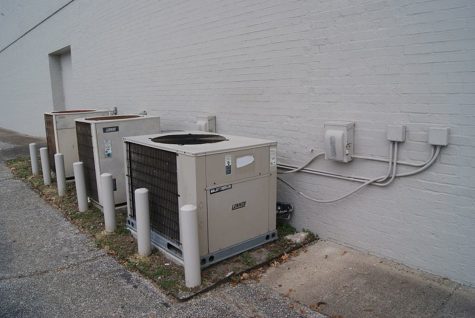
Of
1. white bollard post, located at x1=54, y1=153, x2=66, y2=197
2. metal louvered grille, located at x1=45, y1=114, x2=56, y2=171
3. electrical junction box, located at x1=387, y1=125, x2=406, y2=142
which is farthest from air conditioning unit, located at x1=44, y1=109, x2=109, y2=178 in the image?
electrical junction box, located at x1=387, y1=125, x2=406, y2=142

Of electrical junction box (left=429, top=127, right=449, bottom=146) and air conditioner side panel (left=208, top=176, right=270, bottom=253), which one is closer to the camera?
electrical junction box (left=429, top=127, right=449, bottom=146)

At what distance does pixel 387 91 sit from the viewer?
334 centimetres

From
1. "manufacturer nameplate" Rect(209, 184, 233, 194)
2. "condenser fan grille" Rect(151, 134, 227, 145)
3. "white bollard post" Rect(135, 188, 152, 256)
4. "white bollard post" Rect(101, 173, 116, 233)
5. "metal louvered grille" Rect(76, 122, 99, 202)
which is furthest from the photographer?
"metal louvered grille" Rect(76, 122, 99, 202)

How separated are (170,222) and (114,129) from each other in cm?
186

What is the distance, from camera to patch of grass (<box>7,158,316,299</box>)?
10.7 ft

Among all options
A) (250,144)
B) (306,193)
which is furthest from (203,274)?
(306,193)

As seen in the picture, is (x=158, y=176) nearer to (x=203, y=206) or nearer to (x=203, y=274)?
(x=203, y=206)

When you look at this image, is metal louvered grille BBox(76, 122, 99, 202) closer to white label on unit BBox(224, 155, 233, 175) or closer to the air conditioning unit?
the air conditioning unit

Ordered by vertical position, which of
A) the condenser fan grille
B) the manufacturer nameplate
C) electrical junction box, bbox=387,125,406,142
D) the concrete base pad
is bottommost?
the concrete base pad

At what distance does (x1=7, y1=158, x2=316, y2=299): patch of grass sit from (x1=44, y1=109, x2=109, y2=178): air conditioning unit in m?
1.34

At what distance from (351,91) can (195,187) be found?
5.62 ft

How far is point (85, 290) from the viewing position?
10.6ft

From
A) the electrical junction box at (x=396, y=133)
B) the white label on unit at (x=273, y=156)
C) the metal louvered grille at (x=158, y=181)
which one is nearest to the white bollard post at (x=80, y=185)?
the metal louvered grille at (x=158, y=181)

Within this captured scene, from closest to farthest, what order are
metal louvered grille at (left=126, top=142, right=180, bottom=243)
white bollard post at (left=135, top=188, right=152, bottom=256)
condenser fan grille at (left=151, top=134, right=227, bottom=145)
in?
metal louvered grille at (left=126, top=142, right=180, bottom=243), white bollard post at (left=135, top=188, right=152, bottom=256), condenser fan grille at (left=151, top=134, right=227, bottom=145)
